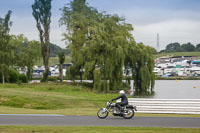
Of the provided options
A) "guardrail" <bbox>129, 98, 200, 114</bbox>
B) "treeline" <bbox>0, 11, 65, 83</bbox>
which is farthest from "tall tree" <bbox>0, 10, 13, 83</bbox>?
"guardrail" <bbox>129, 98, 200, 114</bbox>

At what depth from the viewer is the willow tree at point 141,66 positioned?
2208 inches

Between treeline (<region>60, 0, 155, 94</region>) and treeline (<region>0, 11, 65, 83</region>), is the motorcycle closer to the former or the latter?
treeline (<region>60, 0, 155, 94</region>)

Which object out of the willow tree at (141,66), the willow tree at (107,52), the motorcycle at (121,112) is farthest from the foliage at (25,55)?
the motorcycle at (121,112)

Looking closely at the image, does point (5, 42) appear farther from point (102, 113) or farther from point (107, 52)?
point (102, 113)

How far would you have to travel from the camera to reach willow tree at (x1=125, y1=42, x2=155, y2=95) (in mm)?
56094

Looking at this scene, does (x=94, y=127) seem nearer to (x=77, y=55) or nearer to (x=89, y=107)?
(x=89, y=107)

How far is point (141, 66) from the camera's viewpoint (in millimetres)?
57906

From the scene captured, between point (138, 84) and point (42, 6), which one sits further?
point (42, 6)

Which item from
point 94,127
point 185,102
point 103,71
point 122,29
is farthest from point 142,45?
point 94,127

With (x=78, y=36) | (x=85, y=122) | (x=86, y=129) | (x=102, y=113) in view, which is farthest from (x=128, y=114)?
(x=78, y=36)

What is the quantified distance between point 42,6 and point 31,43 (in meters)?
15.1

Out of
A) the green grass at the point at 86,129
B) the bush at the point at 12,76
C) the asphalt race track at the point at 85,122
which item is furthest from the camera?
the bush at the point at 12,76

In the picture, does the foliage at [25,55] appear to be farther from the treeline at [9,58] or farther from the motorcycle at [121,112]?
the motorcycle at [121,112]

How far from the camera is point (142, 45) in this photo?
59.9 meters
